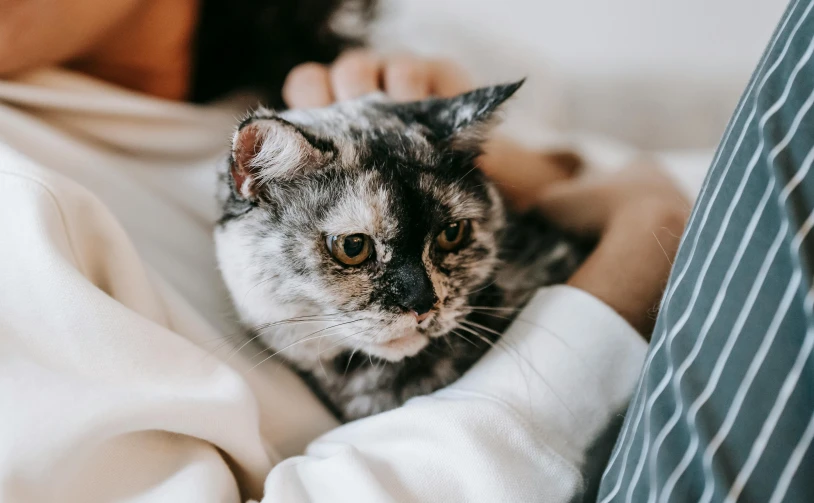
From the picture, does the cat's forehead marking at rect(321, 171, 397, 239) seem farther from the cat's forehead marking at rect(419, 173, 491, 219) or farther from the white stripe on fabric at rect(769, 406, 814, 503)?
the white stripe on fabric at rect(769, 406, 814, 503)

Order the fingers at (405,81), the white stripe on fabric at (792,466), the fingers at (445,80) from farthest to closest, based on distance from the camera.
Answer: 1. the fingers at (445,80)
2. the fingers at (405,81)
3. the white stripe on fabric at (792,466)

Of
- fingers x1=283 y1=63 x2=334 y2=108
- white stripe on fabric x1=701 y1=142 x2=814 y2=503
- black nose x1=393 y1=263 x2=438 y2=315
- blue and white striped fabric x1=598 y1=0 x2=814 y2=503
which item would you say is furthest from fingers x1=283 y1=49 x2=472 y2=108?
white stripe on fabric x1=701 y1=142 x2=814 y2=503

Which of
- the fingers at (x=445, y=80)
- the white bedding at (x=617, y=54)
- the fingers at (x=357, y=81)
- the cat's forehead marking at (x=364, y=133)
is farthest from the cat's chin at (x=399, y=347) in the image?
the white bedding at (x=617, y=54)

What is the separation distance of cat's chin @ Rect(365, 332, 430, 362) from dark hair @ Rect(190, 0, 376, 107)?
64 centimetres

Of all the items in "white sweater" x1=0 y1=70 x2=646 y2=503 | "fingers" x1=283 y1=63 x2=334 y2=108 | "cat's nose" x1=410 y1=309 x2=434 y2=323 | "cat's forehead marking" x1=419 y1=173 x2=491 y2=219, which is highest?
"fingers" x1=283 y1=63 x2=334 y2=108

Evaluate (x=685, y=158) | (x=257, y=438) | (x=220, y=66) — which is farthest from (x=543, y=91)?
(x=257, y=438)

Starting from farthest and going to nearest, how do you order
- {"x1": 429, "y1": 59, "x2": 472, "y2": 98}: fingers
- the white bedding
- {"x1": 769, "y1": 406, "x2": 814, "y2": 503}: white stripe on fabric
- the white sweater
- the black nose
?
the white bedding → {"x1": 429, "y1": 59, "x2": 472, "y2": 98}: fingers → the black nose → the white sweater → {"x1": 769, "y1": 406, "x2": 814, "y2": 503}: white stripe on fabric

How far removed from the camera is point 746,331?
1.58ft

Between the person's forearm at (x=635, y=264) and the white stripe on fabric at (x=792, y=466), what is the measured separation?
12.2 inches

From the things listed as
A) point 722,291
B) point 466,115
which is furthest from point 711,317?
point 466,115

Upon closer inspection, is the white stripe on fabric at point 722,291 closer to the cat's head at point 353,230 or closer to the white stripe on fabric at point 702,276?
the white stripe on fabric at point 702,276

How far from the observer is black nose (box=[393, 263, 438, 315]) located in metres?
0.69

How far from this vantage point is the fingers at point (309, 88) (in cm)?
100

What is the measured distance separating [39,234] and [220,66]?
2.36 feet
